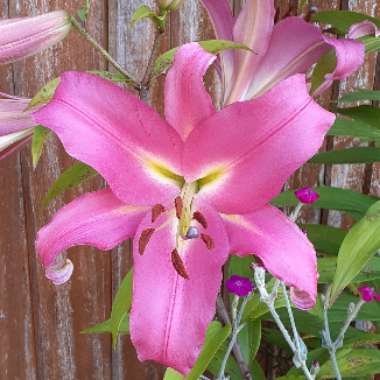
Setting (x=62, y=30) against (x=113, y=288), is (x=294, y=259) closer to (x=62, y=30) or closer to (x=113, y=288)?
(x=62, y=30)

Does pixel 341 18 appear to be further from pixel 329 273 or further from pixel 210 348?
pixel 210 348

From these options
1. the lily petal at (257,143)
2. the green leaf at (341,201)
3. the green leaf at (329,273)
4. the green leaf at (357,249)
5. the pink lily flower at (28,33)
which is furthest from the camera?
the green leaf at (341,201)

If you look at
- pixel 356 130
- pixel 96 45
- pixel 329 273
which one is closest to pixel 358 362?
pixel 329 273

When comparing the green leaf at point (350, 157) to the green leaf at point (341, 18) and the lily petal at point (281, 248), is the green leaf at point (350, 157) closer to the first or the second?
the green leaf at point (341, 18)

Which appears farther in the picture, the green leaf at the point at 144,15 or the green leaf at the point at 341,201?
Answer: the green leaf at the point at 341,201

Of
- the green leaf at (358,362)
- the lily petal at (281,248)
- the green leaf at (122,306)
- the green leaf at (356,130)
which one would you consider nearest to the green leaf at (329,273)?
the green leaf at (358,362)
